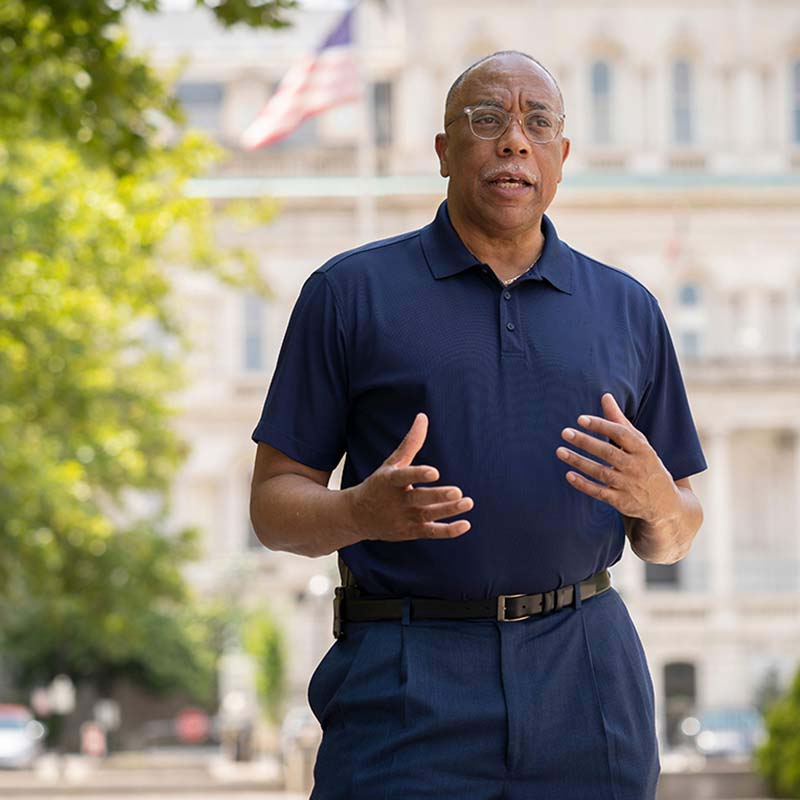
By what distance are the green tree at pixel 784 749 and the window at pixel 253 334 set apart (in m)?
38.5

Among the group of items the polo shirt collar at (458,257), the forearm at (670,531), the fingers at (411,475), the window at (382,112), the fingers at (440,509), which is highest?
the window at (382,112)

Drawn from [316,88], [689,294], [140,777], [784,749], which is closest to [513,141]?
[784,749]

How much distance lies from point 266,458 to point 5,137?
11.6 meters

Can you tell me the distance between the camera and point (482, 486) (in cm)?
336

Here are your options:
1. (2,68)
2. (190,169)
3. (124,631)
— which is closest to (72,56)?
(2,68)

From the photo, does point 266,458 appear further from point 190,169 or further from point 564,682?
point 190,169

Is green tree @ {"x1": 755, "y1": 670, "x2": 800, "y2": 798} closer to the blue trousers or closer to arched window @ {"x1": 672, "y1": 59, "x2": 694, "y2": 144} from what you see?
the blue trousers

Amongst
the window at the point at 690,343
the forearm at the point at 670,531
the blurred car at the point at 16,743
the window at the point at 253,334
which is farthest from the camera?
the window at the point at 253,334

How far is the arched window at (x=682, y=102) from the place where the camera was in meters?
60.5

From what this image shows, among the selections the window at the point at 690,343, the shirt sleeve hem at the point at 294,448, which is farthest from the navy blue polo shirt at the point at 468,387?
the window at the point at 690,343

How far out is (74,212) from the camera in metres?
19.1

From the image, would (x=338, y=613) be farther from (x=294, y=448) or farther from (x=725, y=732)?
(x=725, y=732)

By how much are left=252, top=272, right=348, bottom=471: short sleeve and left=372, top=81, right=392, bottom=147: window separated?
57.5 meters

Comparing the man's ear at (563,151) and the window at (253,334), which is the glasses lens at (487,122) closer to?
the man's ear at (563,151)
